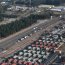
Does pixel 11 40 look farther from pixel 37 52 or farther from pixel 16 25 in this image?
pixel 37 52

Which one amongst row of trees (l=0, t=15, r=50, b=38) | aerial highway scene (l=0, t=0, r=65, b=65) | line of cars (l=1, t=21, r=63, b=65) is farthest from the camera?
row of trees (l=0, t=15, r=50, b=38)

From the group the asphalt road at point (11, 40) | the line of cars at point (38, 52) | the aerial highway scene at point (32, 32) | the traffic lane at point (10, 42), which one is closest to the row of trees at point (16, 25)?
the aerial highway scene at point (32, 32)

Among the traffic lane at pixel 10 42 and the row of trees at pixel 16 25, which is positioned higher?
the row of trees at pixel 16 25

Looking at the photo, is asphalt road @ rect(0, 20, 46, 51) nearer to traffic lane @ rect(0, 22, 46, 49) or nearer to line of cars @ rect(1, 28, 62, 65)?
traffic lane @ rect(0, 22, 46, 49)

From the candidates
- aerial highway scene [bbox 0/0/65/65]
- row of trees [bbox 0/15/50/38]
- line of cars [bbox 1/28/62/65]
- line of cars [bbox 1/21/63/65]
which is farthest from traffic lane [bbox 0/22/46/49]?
line of cars [bbox 1/28/62/65]

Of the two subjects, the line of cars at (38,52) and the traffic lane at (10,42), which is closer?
the line of cars at (38,52)

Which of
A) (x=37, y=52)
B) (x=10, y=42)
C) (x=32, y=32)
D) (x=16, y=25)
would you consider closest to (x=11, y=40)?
(x=10, y=42)

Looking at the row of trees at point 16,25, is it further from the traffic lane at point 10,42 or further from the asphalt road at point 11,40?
the traffic lane at point 10,42

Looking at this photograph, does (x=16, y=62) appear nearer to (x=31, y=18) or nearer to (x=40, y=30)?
(x=40, y=30)
